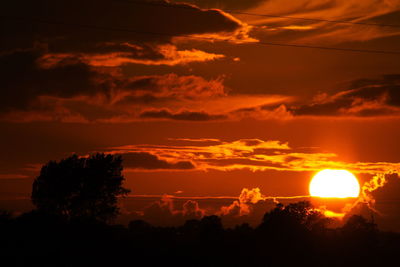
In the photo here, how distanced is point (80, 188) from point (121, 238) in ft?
39.8

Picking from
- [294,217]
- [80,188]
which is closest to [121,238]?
[80,188]

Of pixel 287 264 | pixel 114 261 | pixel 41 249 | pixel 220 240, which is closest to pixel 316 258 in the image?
pixel 287 264

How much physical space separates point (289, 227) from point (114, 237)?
45.3 metres

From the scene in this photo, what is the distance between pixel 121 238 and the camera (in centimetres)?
10506

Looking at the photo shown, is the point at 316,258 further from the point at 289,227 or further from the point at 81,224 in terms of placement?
the point at 81,224

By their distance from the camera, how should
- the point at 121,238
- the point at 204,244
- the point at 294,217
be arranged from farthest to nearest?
the point at 294,217
the point at 204,244
the point at 121,238

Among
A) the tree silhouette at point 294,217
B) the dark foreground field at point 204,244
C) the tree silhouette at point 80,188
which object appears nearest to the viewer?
the dark foreground field at point 204,244

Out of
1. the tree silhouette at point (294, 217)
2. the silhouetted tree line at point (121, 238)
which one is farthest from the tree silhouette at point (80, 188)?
the tree silhouette at point (294, 217)

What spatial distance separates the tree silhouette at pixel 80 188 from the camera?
110m

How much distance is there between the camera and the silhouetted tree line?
88.4 meters

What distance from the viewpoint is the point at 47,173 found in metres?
113

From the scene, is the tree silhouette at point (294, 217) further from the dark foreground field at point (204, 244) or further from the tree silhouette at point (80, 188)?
the tree silhouette at point (80, 188)

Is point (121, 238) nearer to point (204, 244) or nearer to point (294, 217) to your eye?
point (204, 244)

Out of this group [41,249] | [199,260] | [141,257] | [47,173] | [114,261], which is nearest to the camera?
[41,249]
